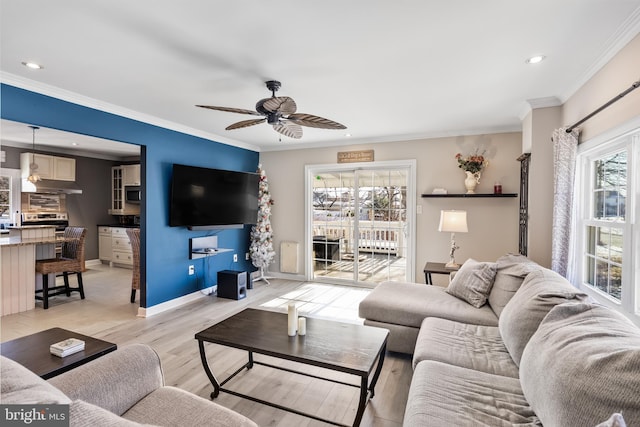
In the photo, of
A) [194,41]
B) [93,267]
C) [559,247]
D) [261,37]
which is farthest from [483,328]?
[93,267]

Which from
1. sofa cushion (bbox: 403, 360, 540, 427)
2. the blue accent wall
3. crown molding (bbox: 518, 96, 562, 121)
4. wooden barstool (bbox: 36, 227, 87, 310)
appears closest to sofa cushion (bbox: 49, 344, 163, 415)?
sofa cushion (bbox: 403, 360, 540, 427)

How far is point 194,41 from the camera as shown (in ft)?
7.04

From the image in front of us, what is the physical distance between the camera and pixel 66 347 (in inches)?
70.4

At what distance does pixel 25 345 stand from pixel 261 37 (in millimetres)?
2402

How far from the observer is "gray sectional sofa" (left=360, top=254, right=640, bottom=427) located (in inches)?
40.7

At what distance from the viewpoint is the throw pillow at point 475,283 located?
2.81 m

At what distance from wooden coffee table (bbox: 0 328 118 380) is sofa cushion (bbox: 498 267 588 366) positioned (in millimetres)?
2389

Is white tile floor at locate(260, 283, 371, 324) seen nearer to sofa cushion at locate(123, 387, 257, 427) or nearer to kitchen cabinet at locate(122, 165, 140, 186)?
sofa cushion at locate(123, 387, 257, 427)

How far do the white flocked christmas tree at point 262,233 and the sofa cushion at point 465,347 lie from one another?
3.61m

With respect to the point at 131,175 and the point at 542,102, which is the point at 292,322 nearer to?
the point at 542,102

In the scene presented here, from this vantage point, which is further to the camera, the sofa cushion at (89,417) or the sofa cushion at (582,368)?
the sofa cushion at (582,368)

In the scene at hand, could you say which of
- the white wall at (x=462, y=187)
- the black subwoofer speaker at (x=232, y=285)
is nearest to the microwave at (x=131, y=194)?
the black subwoofer speaker at (x=232, y=285)

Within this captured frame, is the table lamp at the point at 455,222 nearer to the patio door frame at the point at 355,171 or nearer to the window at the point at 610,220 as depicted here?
the patio door frame at the point at 355,171

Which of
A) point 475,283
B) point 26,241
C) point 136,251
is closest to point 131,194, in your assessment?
point 26,241
